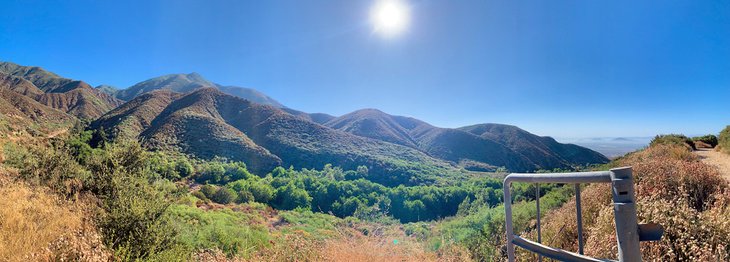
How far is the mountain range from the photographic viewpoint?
61.4 metres

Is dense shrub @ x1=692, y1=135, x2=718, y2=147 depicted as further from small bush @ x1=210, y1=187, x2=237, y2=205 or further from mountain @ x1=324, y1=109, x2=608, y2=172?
mountain @ x1=324, y1=109, x2=608, y2=172

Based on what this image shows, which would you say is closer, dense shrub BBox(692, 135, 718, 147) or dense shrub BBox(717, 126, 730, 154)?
dense shrub BBox(717, 126, 730, 154)

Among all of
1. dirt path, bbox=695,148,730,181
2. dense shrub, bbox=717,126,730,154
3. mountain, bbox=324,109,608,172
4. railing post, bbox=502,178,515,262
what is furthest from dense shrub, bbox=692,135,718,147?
mountain, bbox=324,109,608,172

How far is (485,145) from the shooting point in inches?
3752

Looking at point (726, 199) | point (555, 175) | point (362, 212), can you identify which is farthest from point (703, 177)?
point (362, 212)

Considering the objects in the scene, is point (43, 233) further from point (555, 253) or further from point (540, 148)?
point (540, 148)

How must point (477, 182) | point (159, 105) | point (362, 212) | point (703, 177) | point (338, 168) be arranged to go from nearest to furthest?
1. point (703, 177)
2. point (362, 212)
3. point (477, 182)
4. point (338, 168)
5. point (159, 105)

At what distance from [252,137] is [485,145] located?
2568 inches

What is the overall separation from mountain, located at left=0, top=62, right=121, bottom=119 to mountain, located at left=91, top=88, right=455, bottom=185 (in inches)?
655

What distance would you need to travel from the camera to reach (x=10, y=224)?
498 cm

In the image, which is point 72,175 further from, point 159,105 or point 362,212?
point 159,105

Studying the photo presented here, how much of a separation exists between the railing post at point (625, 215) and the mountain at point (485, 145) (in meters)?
88.1

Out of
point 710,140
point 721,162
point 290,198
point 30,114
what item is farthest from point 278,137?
point 721,162

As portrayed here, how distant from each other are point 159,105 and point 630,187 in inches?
3691
